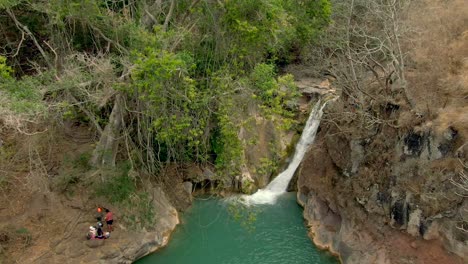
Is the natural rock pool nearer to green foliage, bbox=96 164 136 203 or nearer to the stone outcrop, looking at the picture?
the stone outcrop

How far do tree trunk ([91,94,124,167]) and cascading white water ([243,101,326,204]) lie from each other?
19.5 ft

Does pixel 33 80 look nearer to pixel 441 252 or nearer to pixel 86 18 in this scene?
pixel 86 18

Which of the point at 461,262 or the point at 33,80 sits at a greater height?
the point at 33,80

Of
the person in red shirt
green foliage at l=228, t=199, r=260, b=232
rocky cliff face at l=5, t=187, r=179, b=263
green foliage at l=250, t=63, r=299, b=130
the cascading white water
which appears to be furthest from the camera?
the cascading white water

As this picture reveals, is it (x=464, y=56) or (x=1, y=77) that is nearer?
(x=1, y=77)

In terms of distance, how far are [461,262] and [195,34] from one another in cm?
1012

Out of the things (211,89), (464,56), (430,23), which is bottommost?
(211,89)

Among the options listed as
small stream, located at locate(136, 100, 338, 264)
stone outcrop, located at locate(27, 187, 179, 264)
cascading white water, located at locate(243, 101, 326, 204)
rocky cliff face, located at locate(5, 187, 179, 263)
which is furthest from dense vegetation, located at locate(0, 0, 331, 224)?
Answer: cascading white water, located at locate(243, 101, 326, 204)

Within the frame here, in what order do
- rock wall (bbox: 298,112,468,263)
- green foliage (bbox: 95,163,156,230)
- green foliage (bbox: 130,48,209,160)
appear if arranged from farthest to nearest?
green foliage (bbox: 95,163,156,230) → rock wall (bbox: 298,112,468,263) → green foliage (bbox: 130,48,209,160)

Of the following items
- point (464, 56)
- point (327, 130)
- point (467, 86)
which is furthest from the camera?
point (327, 130)

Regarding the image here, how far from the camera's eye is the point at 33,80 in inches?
433

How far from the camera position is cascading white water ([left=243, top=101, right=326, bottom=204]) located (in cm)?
1757

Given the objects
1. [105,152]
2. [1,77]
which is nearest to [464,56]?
[105,152]

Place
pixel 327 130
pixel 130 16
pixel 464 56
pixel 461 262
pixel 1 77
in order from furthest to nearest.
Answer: pixel 327 130, pixel 130 16, pixel 464 56, pixel 461 262, pixel 1 77
